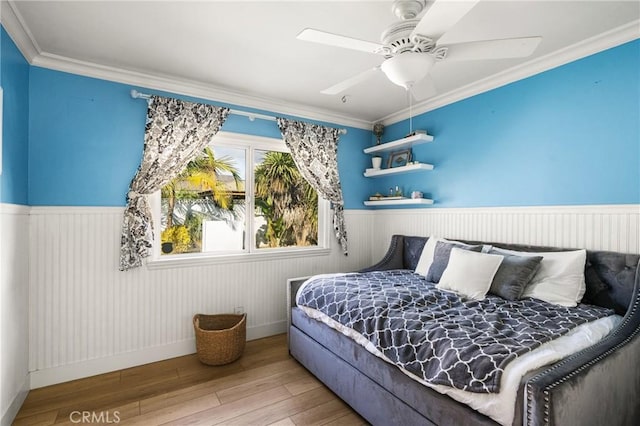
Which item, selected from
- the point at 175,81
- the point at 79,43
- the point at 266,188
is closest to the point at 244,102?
the point at 175,81

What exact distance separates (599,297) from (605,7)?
1792 mm

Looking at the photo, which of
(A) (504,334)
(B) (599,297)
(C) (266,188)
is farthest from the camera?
(C) (266,188)

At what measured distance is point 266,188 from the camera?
3.46 m

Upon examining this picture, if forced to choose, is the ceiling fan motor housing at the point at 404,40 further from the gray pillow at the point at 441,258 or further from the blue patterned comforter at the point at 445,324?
the gray pillow at the point at 441,258

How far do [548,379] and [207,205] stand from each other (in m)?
2.88

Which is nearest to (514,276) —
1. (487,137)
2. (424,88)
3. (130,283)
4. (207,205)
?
(487,137)

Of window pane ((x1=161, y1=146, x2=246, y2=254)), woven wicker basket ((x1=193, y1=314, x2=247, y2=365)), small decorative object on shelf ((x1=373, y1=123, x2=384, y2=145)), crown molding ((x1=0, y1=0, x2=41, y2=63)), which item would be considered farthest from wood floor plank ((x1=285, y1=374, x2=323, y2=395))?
crown molding ((x1=0, y1=0, x2=41, y2=63))

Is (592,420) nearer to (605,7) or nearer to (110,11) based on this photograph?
(605,7)

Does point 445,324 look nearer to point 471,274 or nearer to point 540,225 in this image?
point 471,274

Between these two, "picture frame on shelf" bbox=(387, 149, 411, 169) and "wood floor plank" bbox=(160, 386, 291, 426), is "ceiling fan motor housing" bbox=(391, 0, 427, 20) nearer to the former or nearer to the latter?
"picture frame on shelf" bbox=(387, 149, 411, 169)

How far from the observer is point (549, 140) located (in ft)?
8.05

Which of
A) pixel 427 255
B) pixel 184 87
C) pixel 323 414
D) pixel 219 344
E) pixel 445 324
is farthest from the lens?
Answer: pixel 427 255

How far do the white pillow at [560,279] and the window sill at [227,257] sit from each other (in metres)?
2.13

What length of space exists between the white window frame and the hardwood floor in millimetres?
909
